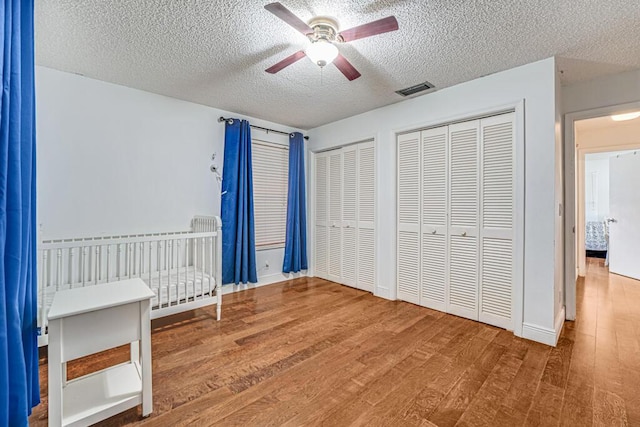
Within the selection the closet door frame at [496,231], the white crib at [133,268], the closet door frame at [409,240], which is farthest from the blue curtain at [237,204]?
the closet door frame at [496,231]

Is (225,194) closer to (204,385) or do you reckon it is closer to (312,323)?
(312,323)

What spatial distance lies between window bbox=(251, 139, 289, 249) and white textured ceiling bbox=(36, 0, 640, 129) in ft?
3.71

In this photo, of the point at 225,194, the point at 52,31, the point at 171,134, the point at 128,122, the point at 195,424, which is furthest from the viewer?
the point at 225,194

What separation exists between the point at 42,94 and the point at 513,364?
14.2ft

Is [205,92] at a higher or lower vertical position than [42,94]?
higher

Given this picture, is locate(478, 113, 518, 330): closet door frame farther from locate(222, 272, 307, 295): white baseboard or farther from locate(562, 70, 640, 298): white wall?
locate(222, 272, 307, 295): white baseboard

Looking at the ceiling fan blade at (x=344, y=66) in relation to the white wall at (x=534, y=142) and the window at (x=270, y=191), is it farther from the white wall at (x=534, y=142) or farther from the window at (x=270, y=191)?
the window at (x=270, y=191)

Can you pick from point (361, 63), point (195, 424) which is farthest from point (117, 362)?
point (361, 63)

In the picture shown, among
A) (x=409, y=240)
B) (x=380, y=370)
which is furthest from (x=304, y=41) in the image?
(x=380, y=370)

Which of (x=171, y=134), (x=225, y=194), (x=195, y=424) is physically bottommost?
(x=195, y=424)

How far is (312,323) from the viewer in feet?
8.93

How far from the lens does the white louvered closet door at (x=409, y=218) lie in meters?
3.19

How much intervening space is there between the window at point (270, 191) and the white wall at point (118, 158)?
539 millimetres

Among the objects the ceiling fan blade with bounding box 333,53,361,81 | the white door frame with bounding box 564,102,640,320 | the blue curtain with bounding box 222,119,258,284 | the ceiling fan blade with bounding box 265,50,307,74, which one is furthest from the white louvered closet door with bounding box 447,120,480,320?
the blue curtain with bounding box 222,119,258,284
